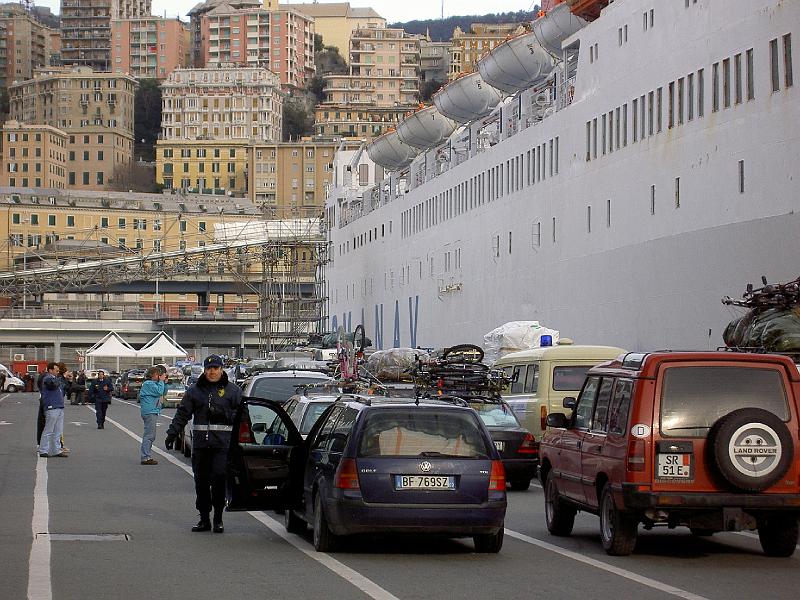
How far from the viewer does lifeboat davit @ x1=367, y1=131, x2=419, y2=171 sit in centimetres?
8538

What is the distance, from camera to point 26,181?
189250 millimetres

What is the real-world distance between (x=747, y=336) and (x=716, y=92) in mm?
13762

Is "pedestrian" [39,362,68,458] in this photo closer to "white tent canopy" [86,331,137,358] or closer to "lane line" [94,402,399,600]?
"lane line" [94,402,399,600]

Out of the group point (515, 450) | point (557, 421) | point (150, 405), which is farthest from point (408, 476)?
point (150, 405)

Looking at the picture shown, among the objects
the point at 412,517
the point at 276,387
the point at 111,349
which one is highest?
the point at 111,349

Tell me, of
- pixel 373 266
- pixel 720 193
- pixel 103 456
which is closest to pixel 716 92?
→ pixel 720 193

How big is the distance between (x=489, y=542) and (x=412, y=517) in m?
0.86

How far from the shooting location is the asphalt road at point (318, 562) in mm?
10609

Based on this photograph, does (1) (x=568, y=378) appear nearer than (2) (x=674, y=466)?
No

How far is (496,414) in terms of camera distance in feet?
68.7

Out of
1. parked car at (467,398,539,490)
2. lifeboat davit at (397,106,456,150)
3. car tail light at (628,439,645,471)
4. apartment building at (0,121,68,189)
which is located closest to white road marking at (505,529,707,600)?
car tail light at (628,439,645,471)

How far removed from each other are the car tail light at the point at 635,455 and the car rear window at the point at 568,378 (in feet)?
33.1

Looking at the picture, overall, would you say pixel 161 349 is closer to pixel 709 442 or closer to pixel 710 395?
pixel 710 395

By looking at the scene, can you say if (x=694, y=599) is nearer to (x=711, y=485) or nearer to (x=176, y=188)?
(x=711, y=485)
